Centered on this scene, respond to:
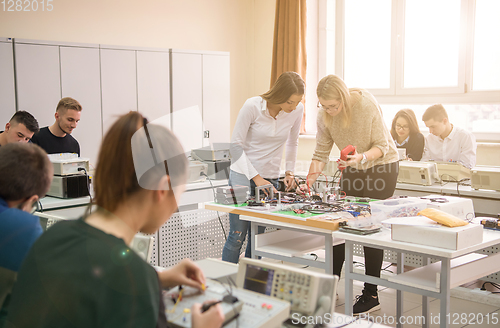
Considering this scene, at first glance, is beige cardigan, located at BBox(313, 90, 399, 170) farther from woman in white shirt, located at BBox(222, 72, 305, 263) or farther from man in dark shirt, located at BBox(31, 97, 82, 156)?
man in dark shirt, located at BBox(31, 97, 82, 156)

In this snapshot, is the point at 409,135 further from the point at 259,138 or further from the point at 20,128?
the point at 20,128

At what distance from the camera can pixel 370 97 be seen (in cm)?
271

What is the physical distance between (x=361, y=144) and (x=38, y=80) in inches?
111

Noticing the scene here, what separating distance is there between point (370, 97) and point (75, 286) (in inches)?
89.5

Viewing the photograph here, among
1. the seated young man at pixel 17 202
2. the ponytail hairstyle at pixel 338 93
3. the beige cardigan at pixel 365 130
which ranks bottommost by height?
the seated young man at pixel 17 202

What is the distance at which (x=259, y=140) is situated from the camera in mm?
2865

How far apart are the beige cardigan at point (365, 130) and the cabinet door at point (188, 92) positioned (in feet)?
7.58

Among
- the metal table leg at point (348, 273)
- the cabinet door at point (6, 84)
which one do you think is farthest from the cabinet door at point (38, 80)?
the metal table leg at point (348, 273)

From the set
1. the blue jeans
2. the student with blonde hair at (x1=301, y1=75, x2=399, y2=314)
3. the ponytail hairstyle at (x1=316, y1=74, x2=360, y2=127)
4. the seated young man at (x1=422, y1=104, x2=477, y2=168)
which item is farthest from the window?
the blue jeans

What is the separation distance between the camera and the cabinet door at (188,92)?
15.9 ft

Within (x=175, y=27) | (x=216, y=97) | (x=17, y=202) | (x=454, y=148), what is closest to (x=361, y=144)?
(x=454, y=148)

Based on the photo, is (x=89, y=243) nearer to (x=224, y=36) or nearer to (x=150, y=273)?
(x=150, y=273)

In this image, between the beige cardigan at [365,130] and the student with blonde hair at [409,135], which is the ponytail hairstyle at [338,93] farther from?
the student with blonde hair at [409,135]

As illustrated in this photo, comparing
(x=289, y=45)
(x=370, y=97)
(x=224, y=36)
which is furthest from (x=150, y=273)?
(x=224, y=36)
